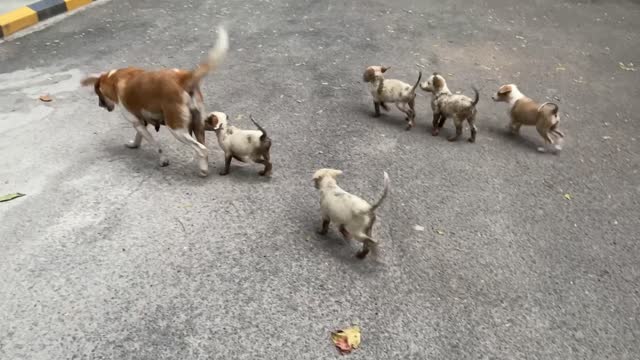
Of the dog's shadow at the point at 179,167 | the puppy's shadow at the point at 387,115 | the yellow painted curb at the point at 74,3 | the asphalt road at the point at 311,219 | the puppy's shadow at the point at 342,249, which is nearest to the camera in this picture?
the asphalt road at the point at 311,219

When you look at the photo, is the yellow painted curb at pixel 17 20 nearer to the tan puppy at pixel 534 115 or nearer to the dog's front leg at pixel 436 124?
the dog's front leg at pixel 436 124

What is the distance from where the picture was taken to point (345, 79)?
543cm

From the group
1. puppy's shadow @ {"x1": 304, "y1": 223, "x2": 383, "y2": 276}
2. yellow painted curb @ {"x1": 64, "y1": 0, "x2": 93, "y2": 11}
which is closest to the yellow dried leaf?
puppy's shadow @ {"x1": 304, "y1": 223, "x2": 383, "y2": 276}

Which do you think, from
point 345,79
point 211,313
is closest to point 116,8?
point 345,79

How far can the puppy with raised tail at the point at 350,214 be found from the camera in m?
3.04

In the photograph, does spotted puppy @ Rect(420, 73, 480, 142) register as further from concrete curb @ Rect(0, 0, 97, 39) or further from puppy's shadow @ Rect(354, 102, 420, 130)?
concrete curb @ Rect(0, 0, 97, 39)

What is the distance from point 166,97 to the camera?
11.7 feet

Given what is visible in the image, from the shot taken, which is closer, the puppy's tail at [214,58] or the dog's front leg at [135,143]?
the puppy's tail at [214,58]

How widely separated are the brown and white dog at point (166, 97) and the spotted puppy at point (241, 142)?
11cm

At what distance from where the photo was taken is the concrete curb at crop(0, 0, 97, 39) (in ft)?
20.1

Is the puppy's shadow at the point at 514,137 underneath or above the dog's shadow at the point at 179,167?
underneath

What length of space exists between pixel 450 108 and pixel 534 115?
683mm

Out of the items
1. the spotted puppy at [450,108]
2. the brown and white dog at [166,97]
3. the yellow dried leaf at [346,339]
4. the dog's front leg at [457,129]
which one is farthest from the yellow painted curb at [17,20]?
the yellow dried leaf at [346,339]

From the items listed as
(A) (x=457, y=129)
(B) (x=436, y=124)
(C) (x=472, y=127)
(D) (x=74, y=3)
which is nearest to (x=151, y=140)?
(B) (x=436, y=124)
